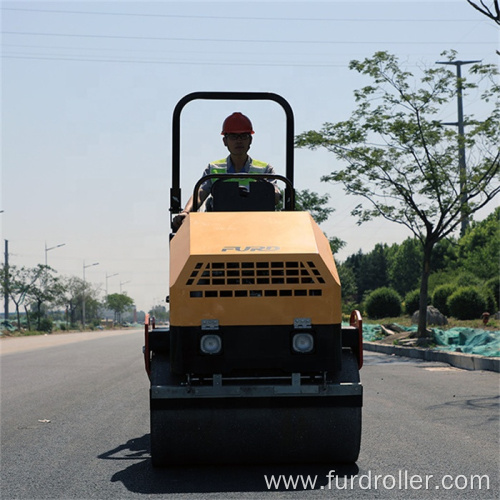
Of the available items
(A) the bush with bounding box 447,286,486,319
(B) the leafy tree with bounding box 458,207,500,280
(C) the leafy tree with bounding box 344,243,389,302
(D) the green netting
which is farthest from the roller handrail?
(C) the leafy tree with bounding box 344,243,389,302

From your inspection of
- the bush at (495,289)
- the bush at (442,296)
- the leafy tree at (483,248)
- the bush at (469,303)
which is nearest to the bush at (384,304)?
the leafy tree at (483,248)

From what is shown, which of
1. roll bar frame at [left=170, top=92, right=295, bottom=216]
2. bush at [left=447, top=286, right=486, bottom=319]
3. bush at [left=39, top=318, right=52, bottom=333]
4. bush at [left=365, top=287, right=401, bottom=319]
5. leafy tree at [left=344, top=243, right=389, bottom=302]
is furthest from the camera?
leafy tree at [left=344, top=243, right=389, bottom=302]

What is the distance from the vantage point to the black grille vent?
16.5 ft

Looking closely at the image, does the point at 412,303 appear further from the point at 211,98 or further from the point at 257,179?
the point at 257,179

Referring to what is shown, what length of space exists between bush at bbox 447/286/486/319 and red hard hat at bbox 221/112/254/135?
1039 inches

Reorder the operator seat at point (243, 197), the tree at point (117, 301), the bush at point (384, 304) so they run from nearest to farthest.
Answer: the operator seat at point (243, 197) < the bush at point (384, 304) < the tree at point (117, 301)

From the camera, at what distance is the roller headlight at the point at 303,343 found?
5070 mm

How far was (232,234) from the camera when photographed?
5332mm

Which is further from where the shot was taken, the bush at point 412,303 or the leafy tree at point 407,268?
the leafy tree at point 407,268

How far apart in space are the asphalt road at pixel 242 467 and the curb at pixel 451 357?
3252 mm

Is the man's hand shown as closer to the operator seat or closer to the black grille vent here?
the operator seat

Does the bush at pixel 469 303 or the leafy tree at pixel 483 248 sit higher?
the leafy tree at pixel 483 248

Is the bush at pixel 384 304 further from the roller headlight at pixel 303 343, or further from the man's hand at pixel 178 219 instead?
the roller headlight at pixel 303 343

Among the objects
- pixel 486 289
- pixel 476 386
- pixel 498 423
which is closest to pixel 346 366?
pixel 498 423
